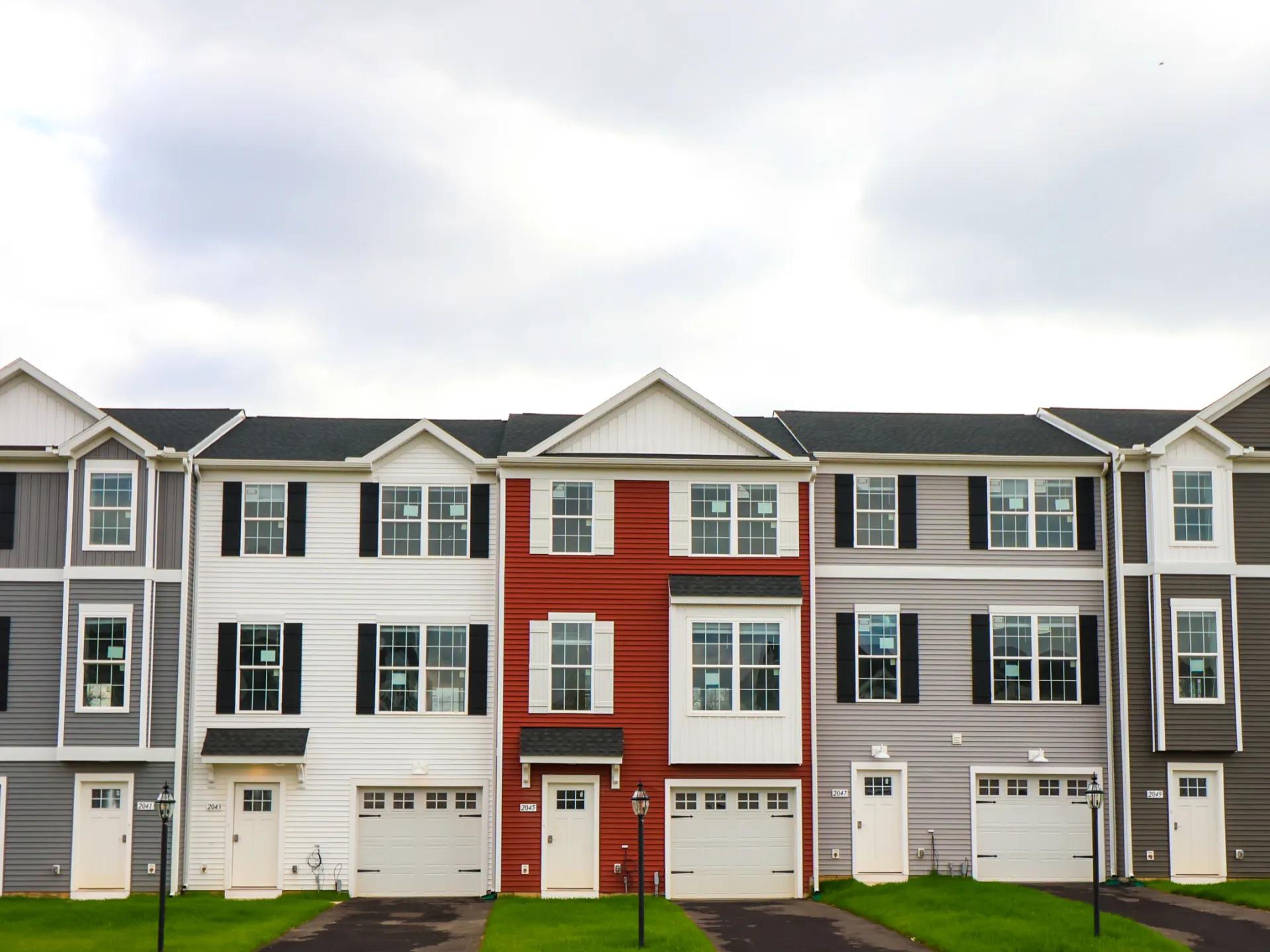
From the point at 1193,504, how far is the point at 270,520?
19006 millimetres

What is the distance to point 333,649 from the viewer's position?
2783 cm

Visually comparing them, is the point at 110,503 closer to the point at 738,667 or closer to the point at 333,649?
the point at 333,649

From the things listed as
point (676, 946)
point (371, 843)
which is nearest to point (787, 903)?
point (676, 946)

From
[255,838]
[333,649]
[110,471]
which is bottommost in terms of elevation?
[255,838]

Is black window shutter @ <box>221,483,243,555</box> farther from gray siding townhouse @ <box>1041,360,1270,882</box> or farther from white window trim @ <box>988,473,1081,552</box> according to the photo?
gray siding townhouse @ <box>1041,360,1270,882</box>

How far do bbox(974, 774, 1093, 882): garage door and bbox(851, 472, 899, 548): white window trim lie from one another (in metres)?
5.32

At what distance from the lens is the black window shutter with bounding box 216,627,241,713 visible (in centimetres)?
2752

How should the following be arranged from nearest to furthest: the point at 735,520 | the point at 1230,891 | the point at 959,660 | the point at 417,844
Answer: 1. the point at 1230,891
2. the point at 417,844
3. the point at 735,520
4. the point at 959,660

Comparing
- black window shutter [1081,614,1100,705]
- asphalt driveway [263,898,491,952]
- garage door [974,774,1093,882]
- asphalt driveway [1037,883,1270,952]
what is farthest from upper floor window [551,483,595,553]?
asphalt driveway [1037,883,1270,952]

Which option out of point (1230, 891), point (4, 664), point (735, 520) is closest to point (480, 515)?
point (735, 520)

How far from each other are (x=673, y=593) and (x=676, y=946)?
810 centimetres

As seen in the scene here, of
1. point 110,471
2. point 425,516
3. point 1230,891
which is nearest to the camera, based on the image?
point 1230,891

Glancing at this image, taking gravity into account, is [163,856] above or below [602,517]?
below

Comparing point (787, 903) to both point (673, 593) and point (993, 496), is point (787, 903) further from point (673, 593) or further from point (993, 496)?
point (993, 496)
